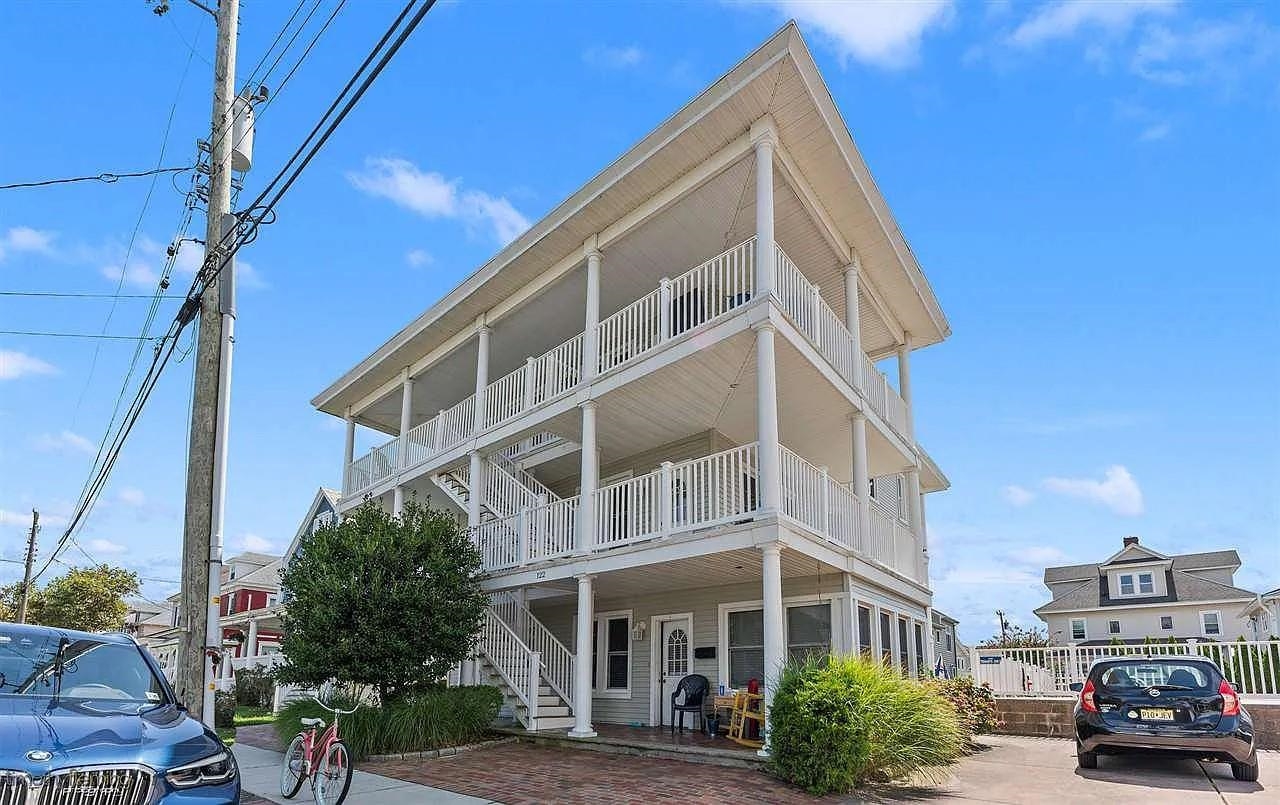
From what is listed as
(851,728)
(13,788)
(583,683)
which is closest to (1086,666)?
(851,728)

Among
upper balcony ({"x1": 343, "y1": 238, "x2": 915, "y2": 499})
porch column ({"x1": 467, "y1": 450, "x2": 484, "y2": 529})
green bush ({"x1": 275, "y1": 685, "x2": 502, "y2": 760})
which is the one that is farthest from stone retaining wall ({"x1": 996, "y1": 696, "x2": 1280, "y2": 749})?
porch column ({"x1": 467, "y1": 450, "x2": 484, "y2": 529})

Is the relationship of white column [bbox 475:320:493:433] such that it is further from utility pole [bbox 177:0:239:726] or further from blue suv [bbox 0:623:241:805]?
blue suv [bbox 0:623:241:805]

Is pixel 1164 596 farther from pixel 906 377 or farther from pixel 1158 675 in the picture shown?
pixel 1158 675

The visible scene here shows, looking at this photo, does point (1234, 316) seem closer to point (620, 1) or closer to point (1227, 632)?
point (620, 1)

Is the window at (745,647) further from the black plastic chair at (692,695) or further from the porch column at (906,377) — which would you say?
the porch column at (906,377)

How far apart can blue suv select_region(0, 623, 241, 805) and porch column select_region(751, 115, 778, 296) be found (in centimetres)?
824

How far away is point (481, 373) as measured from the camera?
17000 millimetres

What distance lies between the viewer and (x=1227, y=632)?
121 ft

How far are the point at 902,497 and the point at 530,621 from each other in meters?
11.4

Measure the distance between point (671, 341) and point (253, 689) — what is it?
864 inches

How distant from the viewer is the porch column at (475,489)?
16.2m

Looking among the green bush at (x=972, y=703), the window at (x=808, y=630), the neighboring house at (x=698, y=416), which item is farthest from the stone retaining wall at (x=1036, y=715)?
the window at (x=808, y=630)

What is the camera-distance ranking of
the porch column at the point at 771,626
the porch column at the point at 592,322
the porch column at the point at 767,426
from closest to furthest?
the porch column at the point at 771,626, the porch column at the point at 767,426, the porch column at the point at 592,322

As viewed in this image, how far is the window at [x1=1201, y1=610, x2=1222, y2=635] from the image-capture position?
37.1 m
